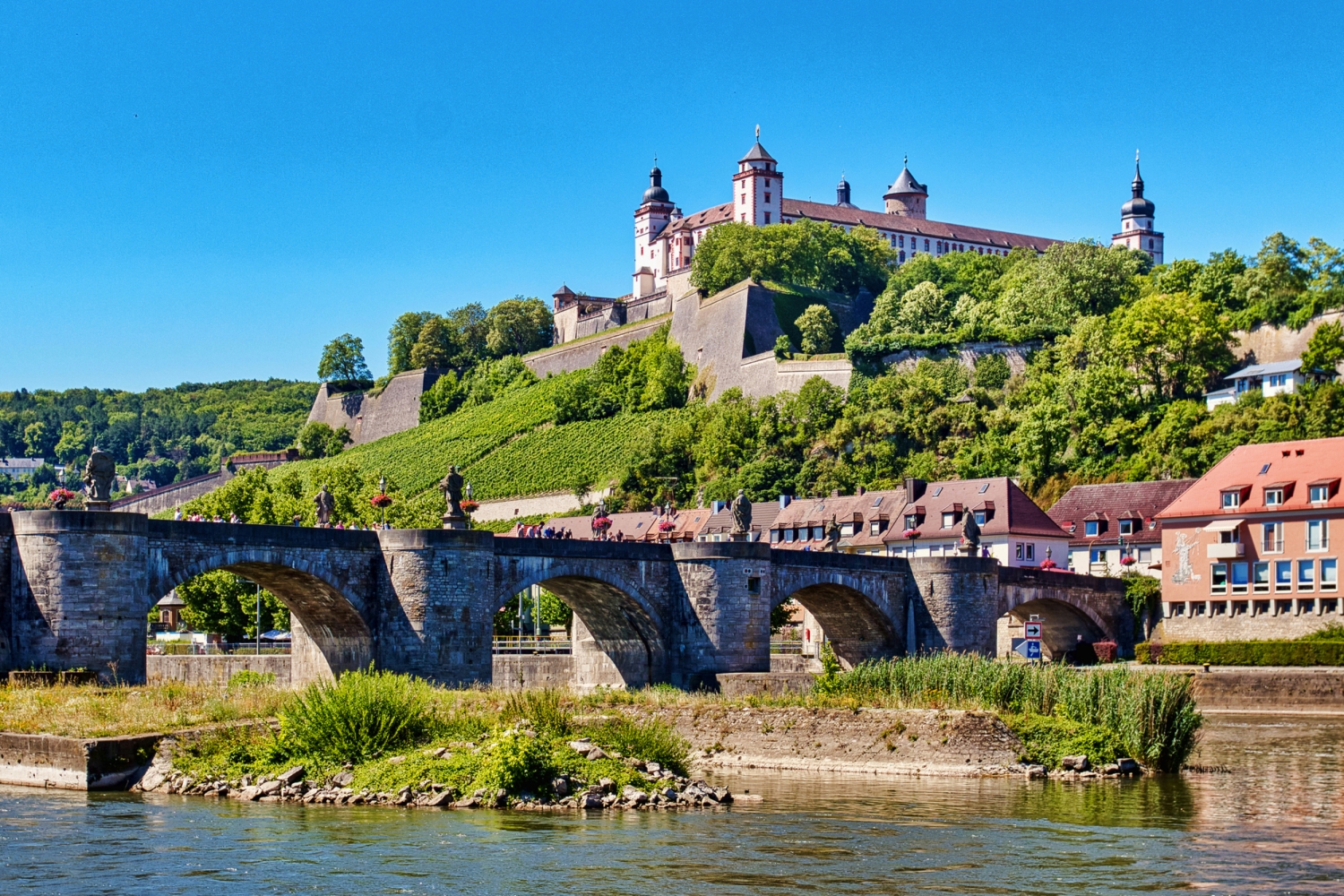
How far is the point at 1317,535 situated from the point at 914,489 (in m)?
20.9

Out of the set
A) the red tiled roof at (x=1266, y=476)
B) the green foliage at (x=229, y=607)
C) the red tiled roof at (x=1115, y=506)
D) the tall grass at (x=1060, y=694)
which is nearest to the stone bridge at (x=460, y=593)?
the tall grass at (x=1060, y=694)

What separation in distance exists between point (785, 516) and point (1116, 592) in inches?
828

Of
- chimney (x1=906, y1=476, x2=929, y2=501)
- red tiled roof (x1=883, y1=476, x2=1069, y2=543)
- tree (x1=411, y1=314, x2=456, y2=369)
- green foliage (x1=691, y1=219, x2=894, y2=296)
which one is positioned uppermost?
green foliage (x1=691, y1=219, x2=894, y2=296)

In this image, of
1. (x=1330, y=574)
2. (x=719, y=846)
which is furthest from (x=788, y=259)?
(x=719, y=846)

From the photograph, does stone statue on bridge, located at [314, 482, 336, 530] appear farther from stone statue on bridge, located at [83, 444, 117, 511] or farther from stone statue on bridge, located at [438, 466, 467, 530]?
stone statue on bridge, located at [83, 444, 117, 511]

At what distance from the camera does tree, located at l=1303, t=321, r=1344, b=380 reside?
8612 centimetres

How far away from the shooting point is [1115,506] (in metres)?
77.5

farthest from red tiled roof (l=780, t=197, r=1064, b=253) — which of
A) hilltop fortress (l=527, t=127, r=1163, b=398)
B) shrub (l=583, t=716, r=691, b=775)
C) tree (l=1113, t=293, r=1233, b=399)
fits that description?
shrub (l=583, t=716, r=691, b=775)

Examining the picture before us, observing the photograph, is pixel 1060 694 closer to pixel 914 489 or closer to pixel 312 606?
pixel 312 606

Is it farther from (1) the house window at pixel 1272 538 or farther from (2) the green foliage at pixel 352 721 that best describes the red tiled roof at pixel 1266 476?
(2) the green foliage at pixel 352 721

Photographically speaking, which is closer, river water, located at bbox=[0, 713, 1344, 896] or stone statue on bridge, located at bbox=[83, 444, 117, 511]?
river water, located at bbox=[0, 713, 1344, 896]

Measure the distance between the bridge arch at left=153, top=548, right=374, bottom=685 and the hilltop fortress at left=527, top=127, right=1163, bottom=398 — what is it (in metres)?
69.0

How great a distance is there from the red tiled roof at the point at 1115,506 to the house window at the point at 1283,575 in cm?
778

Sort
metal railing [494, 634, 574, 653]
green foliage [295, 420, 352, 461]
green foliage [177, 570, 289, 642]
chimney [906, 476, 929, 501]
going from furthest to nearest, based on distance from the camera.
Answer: green foliage [295, 420, 352, 461] < chimney [906, 476, 929, 501] < green foliage [177, 570, 289, 642] < metal railing [494, 634, 574, 653]
